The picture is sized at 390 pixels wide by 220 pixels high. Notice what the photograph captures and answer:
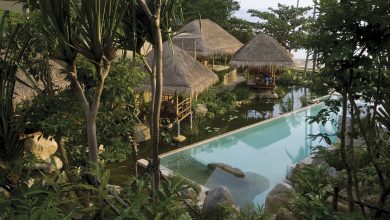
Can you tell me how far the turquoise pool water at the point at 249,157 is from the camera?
267 inches

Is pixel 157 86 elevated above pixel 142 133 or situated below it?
above

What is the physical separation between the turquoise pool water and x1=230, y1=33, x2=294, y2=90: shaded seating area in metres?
4.69

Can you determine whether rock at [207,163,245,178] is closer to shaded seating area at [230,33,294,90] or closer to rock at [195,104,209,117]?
rock at [195,104,209,117]

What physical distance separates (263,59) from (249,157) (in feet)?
25.0

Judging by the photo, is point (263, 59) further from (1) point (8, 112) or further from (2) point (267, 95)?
(1) point (8, 112)

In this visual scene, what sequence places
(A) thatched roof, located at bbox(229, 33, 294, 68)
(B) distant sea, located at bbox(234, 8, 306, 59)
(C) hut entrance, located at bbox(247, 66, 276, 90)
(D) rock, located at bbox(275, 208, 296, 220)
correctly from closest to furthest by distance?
(D) rock, located at bbox(275, 208, 296, 220) → (C) hut entrance, located at bbox(247, 66, 276, 90) → (A) thatched roof, located at bbox(229, 33, 294, 68) → (B) distant sea, located at bbox(234, 8, 306, 59)

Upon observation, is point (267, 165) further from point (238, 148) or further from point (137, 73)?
point (137, 73)

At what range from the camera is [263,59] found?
14930 mm

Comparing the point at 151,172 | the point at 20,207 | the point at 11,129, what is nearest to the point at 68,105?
the point at 11,129

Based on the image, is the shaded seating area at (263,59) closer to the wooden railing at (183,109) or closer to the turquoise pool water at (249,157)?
the turquoise pool water at (249,157)

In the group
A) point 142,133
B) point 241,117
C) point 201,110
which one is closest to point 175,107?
point 142,133

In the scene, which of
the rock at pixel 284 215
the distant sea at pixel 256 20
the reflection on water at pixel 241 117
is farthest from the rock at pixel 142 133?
the rock at pixel 284 215

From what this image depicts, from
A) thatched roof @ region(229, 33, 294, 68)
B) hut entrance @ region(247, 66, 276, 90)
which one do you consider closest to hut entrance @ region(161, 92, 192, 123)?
hut entrance @ region(247, 66, 276, 90)

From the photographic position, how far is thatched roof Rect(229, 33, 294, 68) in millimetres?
14805
